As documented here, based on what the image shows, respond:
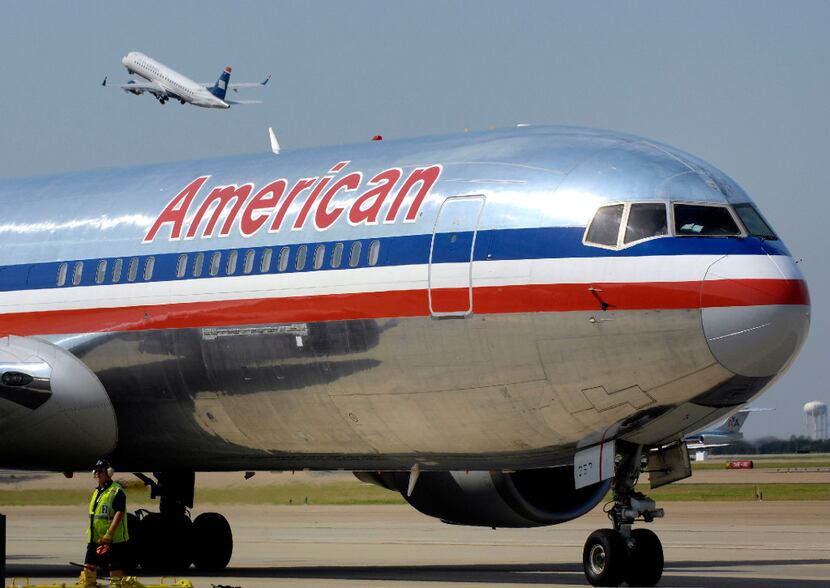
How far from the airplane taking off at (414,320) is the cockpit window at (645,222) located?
3cm

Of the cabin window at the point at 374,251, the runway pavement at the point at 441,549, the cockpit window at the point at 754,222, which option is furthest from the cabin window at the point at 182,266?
the cockpit window at the point at 754,222

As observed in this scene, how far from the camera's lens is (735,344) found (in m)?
16.9

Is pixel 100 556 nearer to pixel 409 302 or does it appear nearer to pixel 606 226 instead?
pixel 409 302

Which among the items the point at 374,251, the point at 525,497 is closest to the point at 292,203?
the point at 374,251

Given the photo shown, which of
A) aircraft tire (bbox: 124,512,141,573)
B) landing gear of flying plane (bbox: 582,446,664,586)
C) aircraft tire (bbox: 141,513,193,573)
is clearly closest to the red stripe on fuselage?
landing gear of flying plane (bbox: 582,446,664,586)

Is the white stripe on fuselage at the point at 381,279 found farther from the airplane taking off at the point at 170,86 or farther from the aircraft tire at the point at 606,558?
the airplane taking off at the point at 170,86

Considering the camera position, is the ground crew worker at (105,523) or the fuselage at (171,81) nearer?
the ground crew worker at (105,523)

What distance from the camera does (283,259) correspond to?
20.1m

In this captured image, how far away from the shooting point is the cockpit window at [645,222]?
694 inches

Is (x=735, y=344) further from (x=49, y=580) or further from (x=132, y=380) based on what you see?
(x=49, y=580)

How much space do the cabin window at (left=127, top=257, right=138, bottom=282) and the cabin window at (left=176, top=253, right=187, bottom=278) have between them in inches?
27.7

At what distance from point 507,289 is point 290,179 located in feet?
13.6

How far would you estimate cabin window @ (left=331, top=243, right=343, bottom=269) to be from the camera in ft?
64.4

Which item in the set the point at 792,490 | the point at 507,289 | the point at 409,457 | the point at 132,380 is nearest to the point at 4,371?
the point at 132,380
